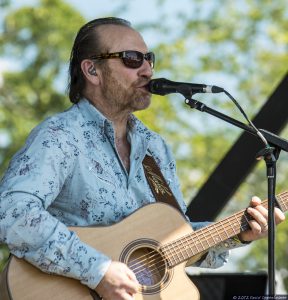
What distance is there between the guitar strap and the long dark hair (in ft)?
1.67

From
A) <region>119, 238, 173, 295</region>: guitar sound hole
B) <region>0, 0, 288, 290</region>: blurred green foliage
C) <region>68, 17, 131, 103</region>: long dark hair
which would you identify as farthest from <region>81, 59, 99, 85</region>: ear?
<region>0, 0, 288, 290</region>: blurred green foliage

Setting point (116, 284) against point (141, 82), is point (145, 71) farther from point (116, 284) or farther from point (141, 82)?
point (116, 284)

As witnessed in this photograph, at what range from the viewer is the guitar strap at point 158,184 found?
12.1ft

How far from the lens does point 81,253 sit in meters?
3.10

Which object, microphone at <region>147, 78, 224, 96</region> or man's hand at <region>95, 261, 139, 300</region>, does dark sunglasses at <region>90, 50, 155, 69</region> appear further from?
man's hand at <region>95, 261, 139, 300</region>

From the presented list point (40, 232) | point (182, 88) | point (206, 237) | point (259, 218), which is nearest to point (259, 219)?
point (259, 218)

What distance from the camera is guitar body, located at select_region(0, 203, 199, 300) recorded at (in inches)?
120

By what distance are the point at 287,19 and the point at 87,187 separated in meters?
12.4

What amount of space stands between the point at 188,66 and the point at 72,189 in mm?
11501

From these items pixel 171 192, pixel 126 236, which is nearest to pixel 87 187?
pixel 126 236

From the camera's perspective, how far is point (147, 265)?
11.0 feet

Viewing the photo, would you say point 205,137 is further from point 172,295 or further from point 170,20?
point 172,295

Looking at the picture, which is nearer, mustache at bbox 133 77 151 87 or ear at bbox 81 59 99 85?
mustache at bbox 133 77 151 87

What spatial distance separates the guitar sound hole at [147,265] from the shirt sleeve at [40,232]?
23 cm
